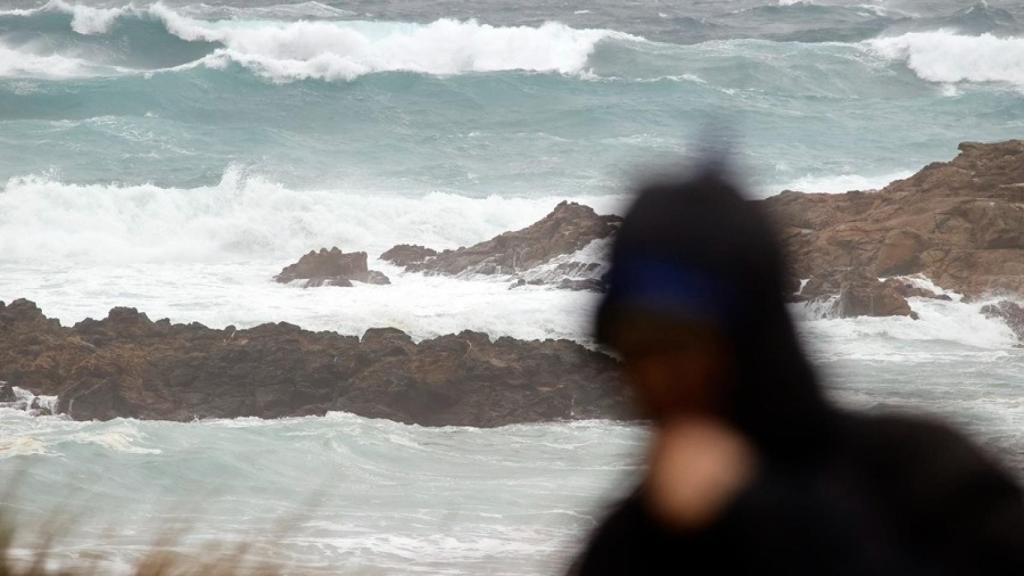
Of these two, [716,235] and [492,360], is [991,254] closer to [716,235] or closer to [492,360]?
[492,360]

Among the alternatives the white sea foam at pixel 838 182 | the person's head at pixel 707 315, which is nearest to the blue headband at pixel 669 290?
the person's head at pixel 707 315

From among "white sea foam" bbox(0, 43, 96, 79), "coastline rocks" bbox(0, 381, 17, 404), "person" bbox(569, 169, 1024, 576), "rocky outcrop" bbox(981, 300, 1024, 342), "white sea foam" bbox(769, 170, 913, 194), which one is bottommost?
"white sea foam" bbox(769, 170, 913, 194)

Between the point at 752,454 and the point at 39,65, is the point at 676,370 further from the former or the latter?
the point at 39,65

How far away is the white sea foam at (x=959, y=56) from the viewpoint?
163ft

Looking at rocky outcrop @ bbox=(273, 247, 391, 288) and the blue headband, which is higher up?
the blue headband

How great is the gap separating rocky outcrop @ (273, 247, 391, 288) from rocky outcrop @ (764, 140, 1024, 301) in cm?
556

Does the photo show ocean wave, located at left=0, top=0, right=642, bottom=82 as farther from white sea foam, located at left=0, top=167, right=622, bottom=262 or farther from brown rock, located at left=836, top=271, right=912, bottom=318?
brown rock, located at left=836, top=271, right=912, bottom=318

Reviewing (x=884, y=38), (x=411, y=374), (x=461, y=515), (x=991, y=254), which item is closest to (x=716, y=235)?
(x=461, y=515)

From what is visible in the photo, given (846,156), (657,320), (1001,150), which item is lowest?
(846,156)

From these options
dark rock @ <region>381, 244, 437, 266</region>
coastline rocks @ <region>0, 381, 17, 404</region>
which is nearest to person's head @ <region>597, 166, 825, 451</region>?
coastline rocks @ <region>0, 381, 17, 404</region>

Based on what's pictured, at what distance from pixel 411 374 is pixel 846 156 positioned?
26962 mm

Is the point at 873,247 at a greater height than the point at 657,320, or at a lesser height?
lesser

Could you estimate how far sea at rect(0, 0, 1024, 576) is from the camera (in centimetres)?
1044

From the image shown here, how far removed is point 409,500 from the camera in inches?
466
